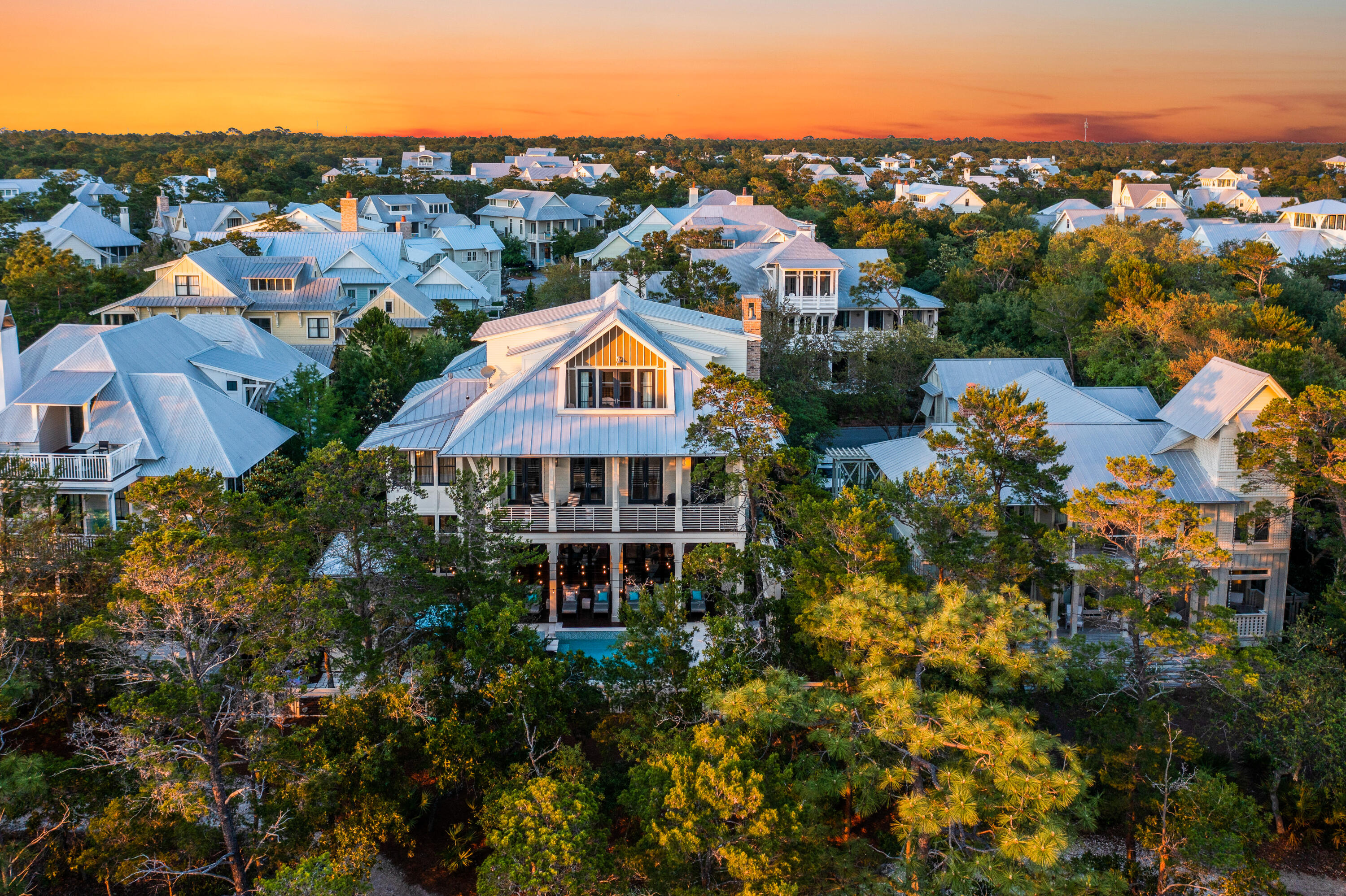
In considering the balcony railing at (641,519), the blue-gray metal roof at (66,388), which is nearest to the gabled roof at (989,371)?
the balcony railing at (641,519)

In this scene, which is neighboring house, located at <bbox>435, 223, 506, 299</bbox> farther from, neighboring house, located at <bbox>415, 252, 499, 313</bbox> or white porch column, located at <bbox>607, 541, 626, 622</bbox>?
white porch column, located at <bbox>607, 541, 626, 622</bbox>

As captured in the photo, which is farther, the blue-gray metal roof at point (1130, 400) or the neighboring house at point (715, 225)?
the neighboring house at point (715, 225)

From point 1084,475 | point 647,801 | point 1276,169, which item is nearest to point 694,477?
point 647,801

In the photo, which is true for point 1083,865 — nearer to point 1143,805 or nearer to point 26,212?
point 1143,805

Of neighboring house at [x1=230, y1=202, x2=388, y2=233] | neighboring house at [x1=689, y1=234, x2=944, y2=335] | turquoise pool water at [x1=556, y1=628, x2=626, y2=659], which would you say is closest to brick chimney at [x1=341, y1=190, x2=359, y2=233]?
neighboring house at [x1=230, y1=202, x2=388, y2=233]

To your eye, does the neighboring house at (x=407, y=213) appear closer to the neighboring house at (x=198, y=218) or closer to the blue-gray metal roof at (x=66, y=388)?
the neighboring house at (x=198, y=218)
